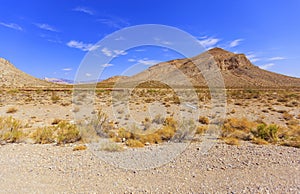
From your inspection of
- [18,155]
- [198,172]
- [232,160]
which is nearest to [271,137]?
[232,160]

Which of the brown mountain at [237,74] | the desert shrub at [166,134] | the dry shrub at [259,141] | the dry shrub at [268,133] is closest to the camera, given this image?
the dry shrub at [259,141]

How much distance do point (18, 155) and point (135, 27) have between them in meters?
5.32

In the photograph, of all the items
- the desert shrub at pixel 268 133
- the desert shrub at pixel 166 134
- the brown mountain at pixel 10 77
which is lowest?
the desert shrub at pixel 166 134

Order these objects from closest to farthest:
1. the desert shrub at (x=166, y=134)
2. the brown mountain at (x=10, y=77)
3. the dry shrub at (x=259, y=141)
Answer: the dry shrub at (x=259, y=141) < the desert shrub at (x=166, y=134) < the brown mountain at (x=10, y=77)

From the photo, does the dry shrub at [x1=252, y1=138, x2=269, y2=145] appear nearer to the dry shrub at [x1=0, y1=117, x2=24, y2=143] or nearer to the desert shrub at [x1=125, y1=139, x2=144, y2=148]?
the desert shrub at [x1=125, y1=139, x2=144, y2=148]

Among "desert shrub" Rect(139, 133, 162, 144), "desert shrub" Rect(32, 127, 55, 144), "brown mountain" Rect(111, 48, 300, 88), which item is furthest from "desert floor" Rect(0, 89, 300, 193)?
"brown mountain" Rect(111, 48, 300, 88)

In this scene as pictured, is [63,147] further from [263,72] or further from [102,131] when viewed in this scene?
[263,72]

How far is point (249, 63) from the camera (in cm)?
11669

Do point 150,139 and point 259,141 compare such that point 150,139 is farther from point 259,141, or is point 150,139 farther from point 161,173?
point 259,141

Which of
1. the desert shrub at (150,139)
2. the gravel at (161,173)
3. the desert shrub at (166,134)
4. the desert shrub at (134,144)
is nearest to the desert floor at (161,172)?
the gravel at (161,173)

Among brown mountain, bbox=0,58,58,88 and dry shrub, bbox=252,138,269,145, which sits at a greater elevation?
brown mountain, bbox=0,58,58,88

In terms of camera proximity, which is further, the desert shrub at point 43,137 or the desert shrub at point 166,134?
the desert shrub at point 166,134

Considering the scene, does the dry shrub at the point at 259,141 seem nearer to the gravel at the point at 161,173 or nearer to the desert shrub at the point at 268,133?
the desert shrub at the point at 268,133

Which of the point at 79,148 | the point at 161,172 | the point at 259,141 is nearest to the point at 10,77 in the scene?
the point at 79,148
